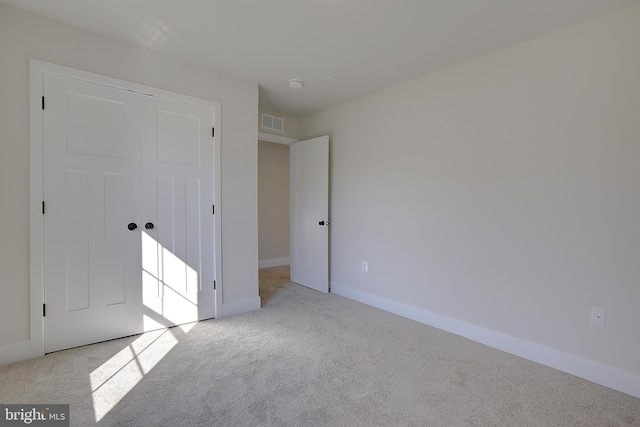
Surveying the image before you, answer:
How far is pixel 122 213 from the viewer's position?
2498mm

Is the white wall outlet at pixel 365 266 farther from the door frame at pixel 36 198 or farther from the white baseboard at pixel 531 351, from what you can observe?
the door frame at pixel 36 198

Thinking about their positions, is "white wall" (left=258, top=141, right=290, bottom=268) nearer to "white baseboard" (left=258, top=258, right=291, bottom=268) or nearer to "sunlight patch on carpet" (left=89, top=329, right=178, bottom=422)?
"white baseboard" (left=258, top=258, right=291, bottom=268)

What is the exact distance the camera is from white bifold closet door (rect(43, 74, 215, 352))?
7.38 feet

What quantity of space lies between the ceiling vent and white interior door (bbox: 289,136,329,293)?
13.8 inches

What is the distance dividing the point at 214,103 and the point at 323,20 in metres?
1.43

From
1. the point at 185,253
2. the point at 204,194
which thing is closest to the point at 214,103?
the point at 204,194

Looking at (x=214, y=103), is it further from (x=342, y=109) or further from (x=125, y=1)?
(x=342, y=109)

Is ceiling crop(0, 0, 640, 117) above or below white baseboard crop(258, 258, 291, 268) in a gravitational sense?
above

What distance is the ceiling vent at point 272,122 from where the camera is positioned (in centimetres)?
406

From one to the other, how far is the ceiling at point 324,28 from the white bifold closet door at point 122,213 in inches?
20.1

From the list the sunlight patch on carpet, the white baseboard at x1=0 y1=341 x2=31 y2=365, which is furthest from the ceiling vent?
the white baseboard at x1=0 y1=341 x2=31 y2=365

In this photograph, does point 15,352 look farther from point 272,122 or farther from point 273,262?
point 273,262

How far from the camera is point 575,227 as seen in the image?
211cm

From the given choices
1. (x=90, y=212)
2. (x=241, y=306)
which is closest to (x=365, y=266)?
(x=241, y=306)
